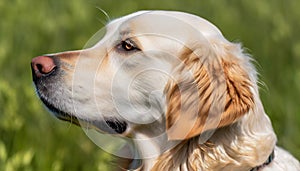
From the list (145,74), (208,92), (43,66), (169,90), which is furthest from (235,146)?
(43,66)

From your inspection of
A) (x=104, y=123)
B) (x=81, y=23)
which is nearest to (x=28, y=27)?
(x=81, y=23)

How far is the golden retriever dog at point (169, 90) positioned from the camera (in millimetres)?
3348

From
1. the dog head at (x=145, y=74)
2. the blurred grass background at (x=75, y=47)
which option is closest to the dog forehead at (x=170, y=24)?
the dog head at (x=145, y=74)

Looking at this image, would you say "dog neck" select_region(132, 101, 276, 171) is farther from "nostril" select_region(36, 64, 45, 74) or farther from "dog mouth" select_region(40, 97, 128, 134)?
"nostril" select_region(36, 64, 45, 74)

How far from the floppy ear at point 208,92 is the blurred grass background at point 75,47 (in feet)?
0.80

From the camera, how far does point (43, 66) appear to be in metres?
3.42

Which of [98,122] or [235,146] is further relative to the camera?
[98,122]

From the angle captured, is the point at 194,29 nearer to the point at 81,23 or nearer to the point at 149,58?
the point at 149,58

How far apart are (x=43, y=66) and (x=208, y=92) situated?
28.4 inches

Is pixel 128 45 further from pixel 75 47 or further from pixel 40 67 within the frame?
pixel 75 47

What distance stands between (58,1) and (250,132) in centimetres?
436

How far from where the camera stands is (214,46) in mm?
3402

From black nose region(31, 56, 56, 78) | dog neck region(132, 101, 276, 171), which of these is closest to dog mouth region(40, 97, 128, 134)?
black nose region(31, 56, 56, 78)

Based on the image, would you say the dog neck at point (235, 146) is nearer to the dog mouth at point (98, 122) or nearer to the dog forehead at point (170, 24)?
the dog mouth at point (98, 122)
